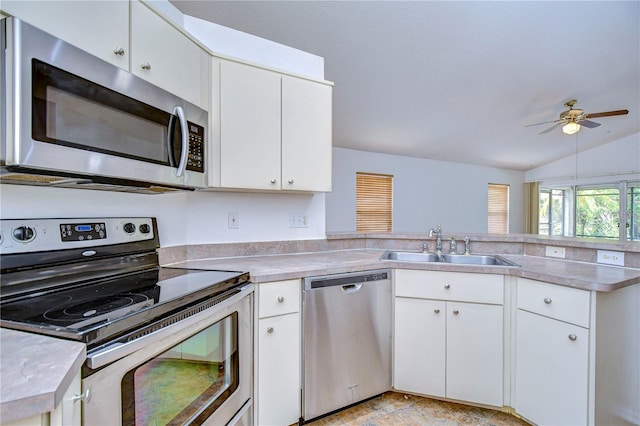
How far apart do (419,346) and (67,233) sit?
1.92m

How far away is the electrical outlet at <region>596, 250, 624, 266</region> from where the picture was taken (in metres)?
1.71

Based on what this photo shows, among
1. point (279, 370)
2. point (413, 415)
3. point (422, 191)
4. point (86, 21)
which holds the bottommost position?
point (413, 415)

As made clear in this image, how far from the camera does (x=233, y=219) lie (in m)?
2.05

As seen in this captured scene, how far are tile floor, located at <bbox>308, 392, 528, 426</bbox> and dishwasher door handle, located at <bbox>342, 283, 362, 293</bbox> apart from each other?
0.76 meters

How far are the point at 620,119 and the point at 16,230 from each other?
Answer: 24.4 ft

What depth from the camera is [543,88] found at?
372cm

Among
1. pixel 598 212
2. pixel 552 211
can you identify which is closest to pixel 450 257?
pixel 598 212

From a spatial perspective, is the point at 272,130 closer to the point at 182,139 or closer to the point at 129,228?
the point at 182,139

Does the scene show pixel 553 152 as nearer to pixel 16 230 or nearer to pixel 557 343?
pixel 557 343

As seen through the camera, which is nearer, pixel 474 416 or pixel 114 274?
pixel 114 274

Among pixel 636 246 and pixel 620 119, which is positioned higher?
pixel 620 119

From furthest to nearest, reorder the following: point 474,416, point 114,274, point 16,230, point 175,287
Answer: point 474,416 < point 114,274 < point 175,287 < point 16,230

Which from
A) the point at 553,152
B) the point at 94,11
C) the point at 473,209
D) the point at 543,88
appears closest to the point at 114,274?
the point at 94,11

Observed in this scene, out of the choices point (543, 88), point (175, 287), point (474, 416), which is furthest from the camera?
point (543, 88)
